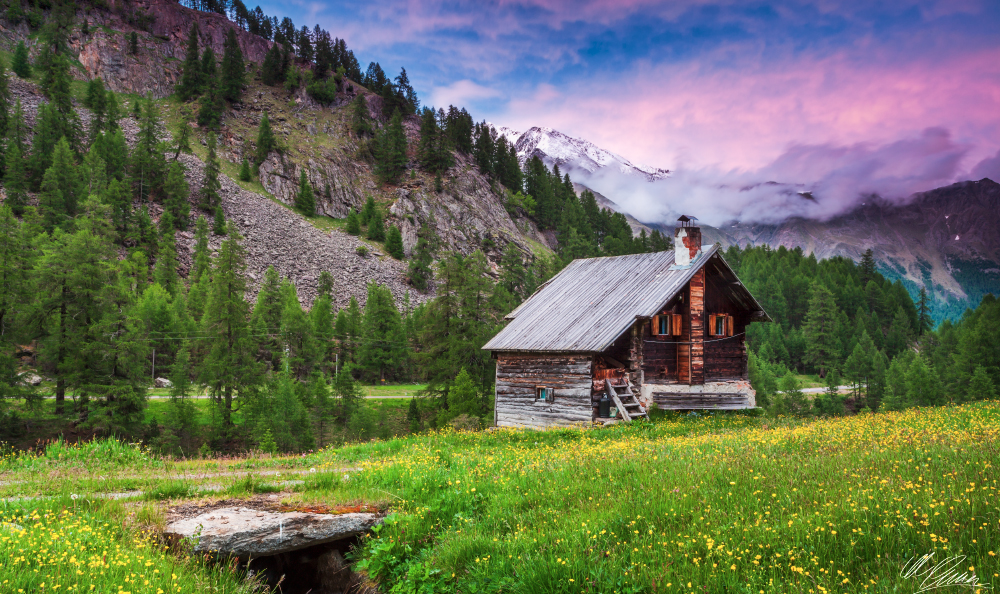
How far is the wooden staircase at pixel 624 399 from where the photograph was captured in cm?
2231

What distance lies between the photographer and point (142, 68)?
154 metres

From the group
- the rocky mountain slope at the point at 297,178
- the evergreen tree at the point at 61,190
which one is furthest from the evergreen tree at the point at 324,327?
the evergreen tree at the point at 61,190

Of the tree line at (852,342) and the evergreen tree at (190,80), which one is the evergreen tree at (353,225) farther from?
the tree line at (852,342)

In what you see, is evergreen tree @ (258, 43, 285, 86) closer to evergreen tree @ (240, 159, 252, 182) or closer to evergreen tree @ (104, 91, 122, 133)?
evergreen tree @ (104, 91, 122, 133)

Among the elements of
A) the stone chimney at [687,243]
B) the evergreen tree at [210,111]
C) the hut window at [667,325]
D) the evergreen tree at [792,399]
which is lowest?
the evergreen tree at [792,399]

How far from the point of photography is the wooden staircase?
22.3m

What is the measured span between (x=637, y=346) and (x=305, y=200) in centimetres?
11193

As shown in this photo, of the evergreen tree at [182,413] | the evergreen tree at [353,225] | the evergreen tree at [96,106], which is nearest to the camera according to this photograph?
the evergreen tree at [182,413]

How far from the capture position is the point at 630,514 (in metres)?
6.48

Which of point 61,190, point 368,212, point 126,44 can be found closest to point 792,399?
point 368,212

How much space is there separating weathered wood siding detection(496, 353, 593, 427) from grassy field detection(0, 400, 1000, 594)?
1294 centimetres

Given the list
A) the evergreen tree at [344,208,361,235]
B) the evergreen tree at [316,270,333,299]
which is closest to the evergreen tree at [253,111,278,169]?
the evergreen tree at [344,208,361,235]

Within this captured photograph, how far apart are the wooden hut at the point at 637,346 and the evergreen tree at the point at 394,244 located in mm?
82899

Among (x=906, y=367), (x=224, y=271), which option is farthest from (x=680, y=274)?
(x=906, y=367)
